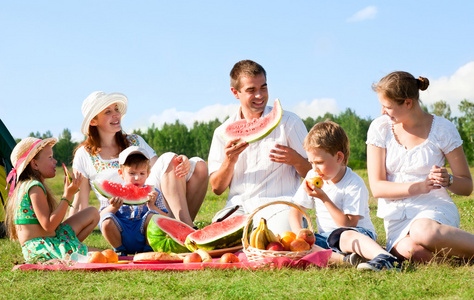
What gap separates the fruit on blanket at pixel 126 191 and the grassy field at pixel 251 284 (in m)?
1.20

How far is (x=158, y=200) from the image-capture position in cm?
625

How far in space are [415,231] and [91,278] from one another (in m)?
2.82

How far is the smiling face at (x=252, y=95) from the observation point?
5.89 m

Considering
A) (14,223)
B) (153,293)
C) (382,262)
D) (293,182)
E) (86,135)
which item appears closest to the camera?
(153,293)

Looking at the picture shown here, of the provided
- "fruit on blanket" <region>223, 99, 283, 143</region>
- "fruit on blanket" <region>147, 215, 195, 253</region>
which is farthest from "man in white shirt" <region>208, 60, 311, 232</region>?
"fruit on blanket" <region>147, 215, 195, 253</region>

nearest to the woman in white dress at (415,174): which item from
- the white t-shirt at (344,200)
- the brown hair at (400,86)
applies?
the brown hair at (400,86)

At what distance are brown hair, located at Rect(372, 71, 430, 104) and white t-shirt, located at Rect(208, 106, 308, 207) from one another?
135 cm

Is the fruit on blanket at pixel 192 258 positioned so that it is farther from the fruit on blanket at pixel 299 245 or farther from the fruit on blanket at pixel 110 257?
the fruit on blanket at pixel 299 245

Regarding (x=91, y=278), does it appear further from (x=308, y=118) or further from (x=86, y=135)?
(x=308, y=118)

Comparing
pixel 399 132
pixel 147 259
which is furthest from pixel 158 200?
pixel 399 132

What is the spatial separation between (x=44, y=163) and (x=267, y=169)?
2398 mm

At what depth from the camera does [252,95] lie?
6.00 metres

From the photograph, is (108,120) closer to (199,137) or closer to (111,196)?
(111,196)

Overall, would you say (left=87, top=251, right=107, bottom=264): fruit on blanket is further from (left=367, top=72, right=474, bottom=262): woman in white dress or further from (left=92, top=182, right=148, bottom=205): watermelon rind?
(left=367, top=72, right=474, bottom=262): woman in white dress
